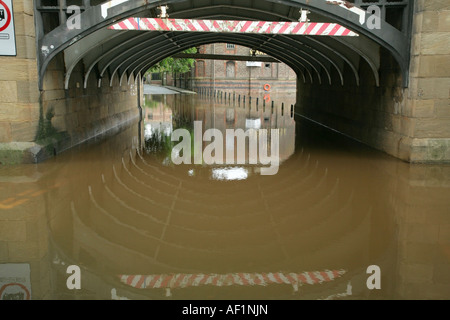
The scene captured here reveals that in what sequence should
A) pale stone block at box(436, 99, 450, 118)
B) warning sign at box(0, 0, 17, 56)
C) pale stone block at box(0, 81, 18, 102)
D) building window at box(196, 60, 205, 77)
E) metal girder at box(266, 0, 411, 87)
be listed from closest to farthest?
warning sign at box(0, 0, 17, 56)
metal girder at box(266, 0, 411, 87)
pale stone block at box(0, 81, 18, 102)
pale stone block at box(436, 99, 450, 118)
building window at box(196, 60, 205, 77)

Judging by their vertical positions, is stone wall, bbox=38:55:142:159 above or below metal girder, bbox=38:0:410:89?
below

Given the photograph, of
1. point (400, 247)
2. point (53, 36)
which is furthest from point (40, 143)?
A: point (400, 247)

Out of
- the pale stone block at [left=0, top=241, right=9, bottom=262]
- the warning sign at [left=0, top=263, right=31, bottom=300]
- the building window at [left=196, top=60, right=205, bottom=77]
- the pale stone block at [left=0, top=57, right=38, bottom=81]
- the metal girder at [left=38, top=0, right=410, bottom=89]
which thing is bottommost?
the warning sign at [left=0, top=263, right=31, bottom=300]

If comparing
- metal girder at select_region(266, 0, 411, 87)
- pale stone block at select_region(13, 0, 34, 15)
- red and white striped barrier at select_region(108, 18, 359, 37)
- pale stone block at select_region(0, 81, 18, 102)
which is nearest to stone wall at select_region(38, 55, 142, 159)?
pale stone block at select_region(0, 81, 18, 102)

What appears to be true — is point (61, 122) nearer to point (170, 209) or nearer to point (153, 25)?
point (153, 25)

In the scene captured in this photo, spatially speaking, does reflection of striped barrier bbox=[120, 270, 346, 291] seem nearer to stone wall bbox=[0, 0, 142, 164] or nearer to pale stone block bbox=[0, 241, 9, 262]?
pale stone block bbox=[0, 241, 9, 262]

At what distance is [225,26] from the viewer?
9.71 meters

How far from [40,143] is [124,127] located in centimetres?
778

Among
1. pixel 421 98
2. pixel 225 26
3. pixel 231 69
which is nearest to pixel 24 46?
pixel 225 26

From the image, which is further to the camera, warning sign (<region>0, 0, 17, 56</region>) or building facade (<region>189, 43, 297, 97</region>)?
building facade (<region>189, 43, 297, 97</region>)

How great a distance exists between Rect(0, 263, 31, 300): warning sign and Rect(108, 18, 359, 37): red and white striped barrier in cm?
645

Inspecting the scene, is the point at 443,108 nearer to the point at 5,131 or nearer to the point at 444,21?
the point at 444,21

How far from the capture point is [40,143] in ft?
32.2

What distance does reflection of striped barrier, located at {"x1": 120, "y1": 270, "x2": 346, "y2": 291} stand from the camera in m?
4.18
